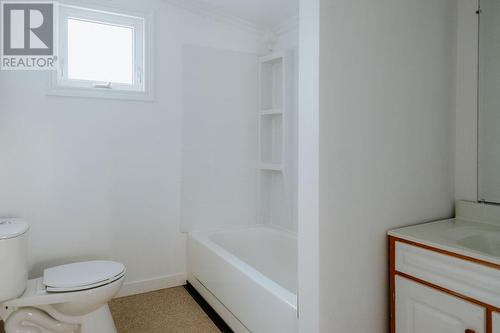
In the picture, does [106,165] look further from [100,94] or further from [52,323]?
[52,323]

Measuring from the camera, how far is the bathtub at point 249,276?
1677mm

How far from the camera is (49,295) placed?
1.78m

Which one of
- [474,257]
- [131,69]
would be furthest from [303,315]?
[131,69]

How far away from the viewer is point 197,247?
2.62m

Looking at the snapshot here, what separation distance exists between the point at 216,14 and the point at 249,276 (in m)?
2.18

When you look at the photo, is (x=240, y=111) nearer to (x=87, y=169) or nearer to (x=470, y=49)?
(x=87, y=169)

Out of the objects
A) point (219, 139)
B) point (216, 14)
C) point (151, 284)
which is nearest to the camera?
point (151, 284)

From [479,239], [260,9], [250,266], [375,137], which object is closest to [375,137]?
[375,137]

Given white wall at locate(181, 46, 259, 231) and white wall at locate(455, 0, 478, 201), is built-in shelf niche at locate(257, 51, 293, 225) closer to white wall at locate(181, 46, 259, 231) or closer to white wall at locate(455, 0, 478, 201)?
white wall at locate(181, 46, 259, 231)

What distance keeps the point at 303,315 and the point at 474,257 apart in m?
0.72

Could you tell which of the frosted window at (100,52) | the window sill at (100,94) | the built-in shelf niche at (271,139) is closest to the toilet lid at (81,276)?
the window sill at (100,94)

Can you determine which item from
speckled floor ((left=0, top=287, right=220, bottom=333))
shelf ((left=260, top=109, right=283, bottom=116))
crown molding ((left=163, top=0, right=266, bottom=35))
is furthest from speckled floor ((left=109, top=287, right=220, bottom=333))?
crown molding ((left=163, top=0, right=266, bottom=35))

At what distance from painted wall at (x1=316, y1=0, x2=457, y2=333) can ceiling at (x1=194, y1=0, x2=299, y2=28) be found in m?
1.22

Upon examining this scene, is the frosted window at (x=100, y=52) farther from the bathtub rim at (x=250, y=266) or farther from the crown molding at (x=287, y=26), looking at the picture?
the bathtub rim at (x=250, y=266)
